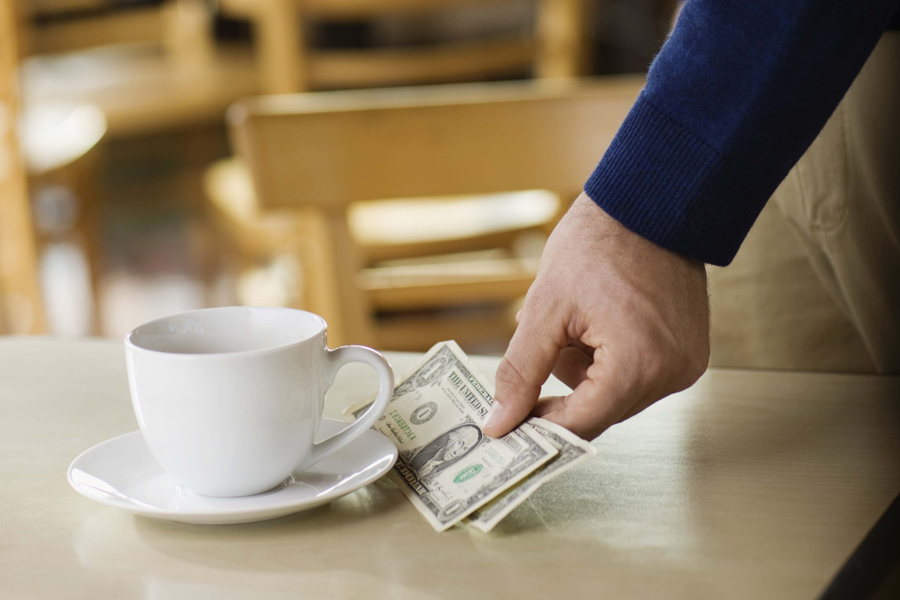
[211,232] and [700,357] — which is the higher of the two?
[700,357]

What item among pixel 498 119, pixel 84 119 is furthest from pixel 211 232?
pixel 498 119

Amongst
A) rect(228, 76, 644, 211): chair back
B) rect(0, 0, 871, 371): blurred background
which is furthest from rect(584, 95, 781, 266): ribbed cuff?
rect(228, 76, 644, 211): chair back

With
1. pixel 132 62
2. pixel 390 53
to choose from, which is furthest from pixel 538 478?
pixel 132 62

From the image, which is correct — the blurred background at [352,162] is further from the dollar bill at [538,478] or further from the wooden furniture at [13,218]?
the dollar bill at [538,478]

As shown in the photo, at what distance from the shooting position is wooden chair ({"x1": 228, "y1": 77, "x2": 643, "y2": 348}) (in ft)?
3.06

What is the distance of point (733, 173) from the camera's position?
1.38 ft

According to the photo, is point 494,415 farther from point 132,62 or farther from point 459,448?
point 132,62

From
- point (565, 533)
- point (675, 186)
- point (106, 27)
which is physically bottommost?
point (565, 533)

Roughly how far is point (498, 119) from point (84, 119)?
191 cm

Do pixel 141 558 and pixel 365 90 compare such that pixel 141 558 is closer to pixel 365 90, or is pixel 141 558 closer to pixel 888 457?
pixel 888 457

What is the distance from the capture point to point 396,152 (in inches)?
38.4

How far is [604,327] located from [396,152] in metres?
0.61

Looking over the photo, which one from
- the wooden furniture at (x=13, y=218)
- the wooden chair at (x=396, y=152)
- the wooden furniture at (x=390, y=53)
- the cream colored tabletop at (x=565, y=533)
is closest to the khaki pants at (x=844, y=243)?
the cream colored tabletop at (x=565, y=533)

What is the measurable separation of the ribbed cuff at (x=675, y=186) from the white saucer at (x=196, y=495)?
161 millimetres
